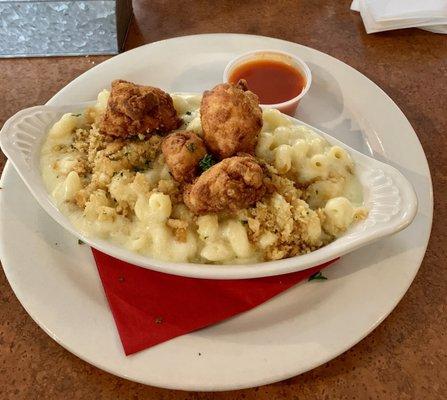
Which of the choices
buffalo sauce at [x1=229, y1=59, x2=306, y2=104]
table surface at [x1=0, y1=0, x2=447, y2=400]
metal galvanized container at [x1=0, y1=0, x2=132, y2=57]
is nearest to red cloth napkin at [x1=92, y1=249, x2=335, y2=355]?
table surface at [x1=0, y1=0, x2=447, y2=400]

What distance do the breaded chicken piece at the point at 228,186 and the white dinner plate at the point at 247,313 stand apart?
12.6 inches

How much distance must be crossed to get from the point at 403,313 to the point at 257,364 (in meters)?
0.49

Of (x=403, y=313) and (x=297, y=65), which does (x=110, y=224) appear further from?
(x=297, y=65)

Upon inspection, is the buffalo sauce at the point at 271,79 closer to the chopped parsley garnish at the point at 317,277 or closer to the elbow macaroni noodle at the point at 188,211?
the elbow macaroni noodle at the point at 188,211

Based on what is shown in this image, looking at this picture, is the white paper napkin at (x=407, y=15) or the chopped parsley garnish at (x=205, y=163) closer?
the chopped parsley garnish at (x=205, y=163)

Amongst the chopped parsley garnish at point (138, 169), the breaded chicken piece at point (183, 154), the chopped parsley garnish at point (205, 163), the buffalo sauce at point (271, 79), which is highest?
the breaded chicken piece at point (183, 154)

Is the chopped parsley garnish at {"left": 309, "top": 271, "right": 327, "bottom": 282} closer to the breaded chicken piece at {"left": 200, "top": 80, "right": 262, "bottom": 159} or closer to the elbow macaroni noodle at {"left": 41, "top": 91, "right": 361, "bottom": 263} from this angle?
the elbow macaroni noodle at {"left": 41, "top": 91, "right": 361, "bottom": 263}

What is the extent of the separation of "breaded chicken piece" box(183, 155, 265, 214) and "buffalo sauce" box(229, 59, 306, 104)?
0.63m

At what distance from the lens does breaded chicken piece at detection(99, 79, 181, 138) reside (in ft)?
4.34

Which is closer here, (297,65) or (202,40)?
(297,65)

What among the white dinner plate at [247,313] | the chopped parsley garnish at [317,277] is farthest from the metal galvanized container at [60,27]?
the chopped parsley garnish at [317,277]

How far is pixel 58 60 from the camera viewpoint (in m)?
2.13

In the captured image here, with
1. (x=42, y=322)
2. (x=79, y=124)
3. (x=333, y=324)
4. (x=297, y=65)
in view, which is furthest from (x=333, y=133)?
(x=42, y=322)

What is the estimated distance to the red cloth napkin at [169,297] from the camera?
1.23 m
